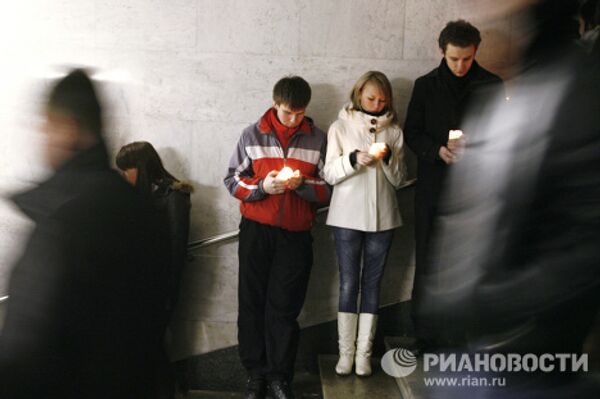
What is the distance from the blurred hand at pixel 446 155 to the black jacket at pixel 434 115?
0.04 metres

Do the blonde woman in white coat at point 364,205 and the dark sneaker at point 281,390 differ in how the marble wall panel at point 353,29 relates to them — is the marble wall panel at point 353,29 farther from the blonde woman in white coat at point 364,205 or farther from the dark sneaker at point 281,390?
the dark sneaker at point 281,390

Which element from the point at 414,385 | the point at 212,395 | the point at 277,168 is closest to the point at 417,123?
the point at 277,168

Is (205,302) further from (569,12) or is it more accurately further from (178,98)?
(569,12)

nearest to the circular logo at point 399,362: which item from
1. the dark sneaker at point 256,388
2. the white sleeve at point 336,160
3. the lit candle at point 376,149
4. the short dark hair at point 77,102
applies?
the dark sneaker at point 256,388

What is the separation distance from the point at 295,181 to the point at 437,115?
3.18 feet

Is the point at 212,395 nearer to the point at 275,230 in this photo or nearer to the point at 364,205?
the point at 275,230

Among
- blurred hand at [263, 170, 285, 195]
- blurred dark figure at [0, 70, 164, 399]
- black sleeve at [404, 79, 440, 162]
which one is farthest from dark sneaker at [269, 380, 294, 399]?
blurred dark figure at [0, 70, 164, 399]

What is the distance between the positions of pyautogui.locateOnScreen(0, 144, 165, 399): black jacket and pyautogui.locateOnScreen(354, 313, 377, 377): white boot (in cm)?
270

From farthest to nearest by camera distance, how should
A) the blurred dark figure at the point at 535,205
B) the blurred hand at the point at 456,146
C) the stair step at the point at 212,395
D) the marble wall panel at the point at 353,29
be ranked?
the stair step at the point at 212,395 < the marble wall panel at the point at 353,29 < the blurred hand at the point at 456,146 < the blurred dark figure at the point at 535,205

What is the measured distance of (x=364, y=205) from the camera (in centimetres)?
470

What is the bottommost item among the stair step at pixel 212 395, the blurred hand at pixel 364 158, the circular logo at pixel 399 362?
the stair step at pixel 212 395

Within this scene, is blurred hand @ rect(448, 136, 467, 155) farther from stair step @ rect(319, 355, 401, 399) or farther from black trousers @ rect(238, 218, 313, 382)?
stair step @ rect(319, 355, 401, 399)

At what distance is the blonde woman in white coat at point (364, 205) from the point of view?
4.71 m

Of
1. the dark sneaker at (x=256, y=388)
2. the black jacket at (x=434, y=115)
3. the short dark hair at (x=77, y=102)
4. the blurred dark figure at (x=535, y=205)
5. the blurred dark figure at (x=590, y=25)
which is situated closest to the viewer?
the blurred dark figure at (x=535, y=205)
